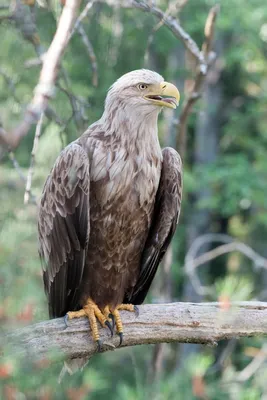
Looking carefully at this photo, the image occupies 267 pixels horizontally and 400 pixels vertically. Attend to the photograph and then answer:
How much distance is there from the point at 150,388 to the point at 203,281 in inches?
328

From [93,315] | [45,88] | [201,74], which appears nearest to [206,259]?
[201,74]

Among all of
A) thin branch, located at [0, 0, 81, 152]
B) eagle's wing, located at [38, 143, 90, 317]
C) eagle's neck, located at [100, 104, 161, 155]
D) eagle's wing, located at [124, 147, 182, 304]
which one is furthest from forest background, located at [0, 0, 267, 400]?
eagle's wing, located at [124, 147, 182, 304]

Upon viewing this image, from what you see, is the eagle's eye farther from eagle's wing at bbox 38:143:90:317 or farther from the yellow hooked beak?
eagle's wing at bbox 38:143:90:317

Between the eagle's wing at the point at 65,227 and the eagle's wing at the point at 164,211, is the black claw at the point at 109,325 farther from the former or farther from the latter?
the eagle's wing at the point at 164,211

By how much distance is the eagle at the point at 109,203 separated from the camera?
146 inches

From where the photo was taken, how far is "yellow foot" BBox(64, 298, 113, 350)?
3668mm

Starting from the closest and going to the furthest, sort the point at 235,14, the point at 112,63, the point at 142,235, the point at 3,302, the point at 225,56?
1. the point at 3,302
2. the point at 142,235
3. the point at 112,63
4. the point at 235,14
5. the point at 225,56

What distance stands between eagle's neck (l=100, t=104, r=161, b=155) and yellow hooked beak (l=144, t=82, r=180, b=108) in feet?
0.23

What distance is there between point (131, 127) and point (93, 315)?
3.21 ft

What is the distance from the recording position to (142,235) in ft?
12.9

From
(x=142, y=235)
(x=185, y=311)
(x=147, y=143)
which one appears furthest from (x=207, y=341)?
(x=147, y=143)

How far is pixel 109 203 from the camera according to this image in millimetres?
3727

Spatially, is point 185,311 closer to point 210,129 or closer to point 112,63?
point 112,63

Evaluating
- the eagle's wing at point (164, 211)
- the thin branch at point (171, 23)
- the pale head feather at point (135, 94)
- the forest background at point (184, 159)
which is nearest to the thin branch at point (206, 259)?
the forest background at point (184, 159)
